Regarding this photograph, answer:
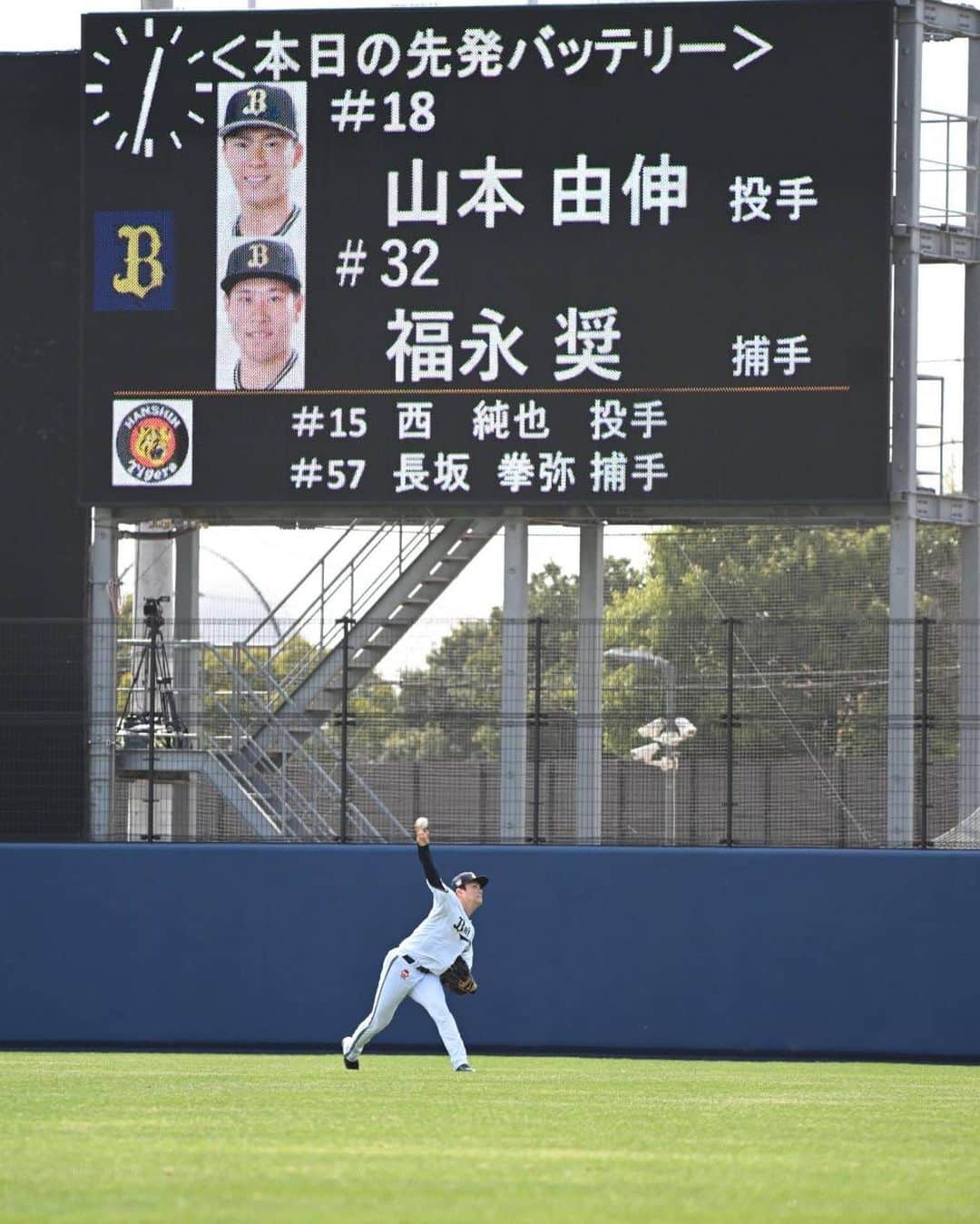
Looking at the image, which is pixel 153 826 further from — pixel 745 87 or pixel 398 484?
pixel 745 87

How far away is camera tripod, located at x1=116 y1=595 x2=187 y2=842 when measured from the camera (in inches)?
664

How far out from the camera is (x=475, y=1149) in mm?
8156

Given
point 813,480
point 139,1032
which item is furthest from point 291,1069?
point 813,480

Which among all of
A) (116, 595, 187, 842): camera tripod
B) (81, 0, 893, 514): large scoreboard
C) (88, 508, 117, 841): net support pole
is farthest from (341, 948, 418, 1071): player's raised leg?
(88, 508, 117, 841): net support pole

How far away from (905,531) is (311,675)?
4.76m

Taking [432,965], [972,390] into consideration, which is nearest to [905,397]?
[972,390]

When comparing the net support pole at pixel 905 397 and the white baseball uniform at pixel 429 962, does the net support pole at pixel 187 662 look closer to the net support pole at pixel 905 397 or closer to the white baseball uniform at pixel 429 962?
the white baseball uniform at pixel 429 962

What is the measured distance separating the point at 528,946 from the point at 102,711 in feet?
12.4

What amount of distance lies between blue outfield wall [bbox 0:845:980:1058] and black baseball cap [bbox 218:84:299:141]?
5413 mm

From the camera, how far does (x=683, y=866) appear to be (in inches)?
651

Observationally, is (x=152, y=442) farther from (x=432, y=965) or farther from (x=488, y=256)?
(x=432, y=965)

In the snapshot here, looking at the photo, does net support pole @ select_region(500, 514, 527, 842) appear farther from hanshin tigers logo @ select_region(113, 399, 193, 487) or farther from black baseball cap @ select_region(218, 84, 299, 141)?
black baseball cap @ select_region(218, 84, 299, 141)

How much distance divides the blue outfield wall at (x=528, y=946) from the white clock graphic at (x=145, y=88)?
5391 mm

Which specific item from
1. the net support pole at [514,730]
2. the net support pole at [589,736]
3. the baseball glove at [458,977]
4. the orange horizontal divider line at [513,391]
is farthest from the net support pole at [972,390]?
the baseball glove at [458,977]
